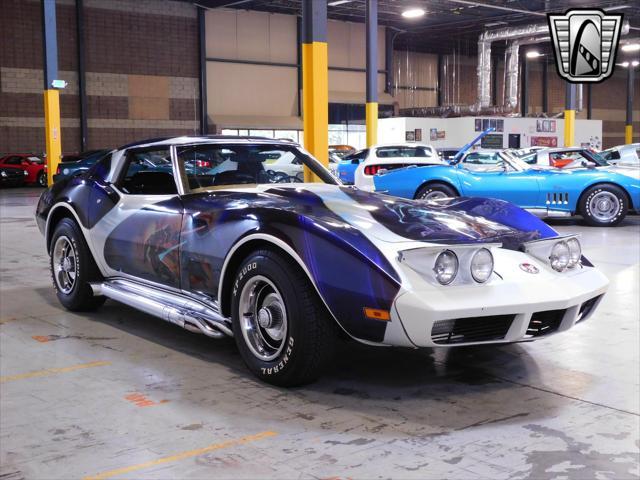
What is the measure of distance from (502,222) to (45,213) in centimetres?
359

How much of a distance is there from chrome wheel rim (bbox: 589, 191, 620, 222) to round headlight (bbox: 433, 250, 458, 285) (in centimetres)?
918

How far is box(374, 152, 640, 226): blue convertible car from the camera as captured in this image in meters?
11.8

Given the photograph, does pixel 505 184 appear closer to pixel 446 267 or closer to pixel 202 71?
pixel 446 267

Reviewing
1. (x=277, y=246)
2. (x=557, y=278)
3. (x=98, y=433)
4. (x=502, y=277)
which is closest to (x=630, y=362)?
(x=557, y=278)

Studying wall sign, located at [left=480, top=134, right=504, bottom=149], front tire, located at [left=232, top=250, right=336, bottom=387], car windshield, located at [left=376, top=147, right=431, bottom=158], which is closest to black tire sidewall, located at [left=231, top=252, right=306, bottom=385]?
front tire, located at [left=232, top=250, right=336, bottom=387]

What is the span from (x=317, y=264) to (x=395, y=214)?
0.64 metres

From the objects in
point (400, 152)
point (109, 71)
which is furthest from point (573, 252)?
point (109, 71)

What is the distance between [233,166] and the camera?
4887 mm

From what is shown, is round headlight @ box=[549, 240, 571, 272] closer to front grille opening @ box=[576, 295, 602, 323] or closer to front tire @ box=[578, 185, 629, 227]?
front grille opening @ box=[576, 295, 602, 323]

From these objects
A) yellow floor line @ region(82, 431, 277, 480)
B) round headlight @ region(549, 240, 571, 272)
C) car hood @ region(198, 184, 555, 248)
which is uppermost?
car hood @ region(198, 184, 555, 248)

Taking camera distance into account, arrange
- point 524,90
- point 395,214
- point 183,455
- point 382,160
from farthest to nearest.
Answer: point 524,90 → point 382,160 → point 395,214 → point 183,455

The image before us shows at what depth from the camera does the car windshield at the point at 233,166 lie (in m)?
4.80

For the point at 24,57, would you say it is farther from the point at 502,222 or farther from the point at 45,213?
the point at 502,222

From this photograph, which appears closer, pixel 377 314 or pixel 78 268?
pixel 377 314
